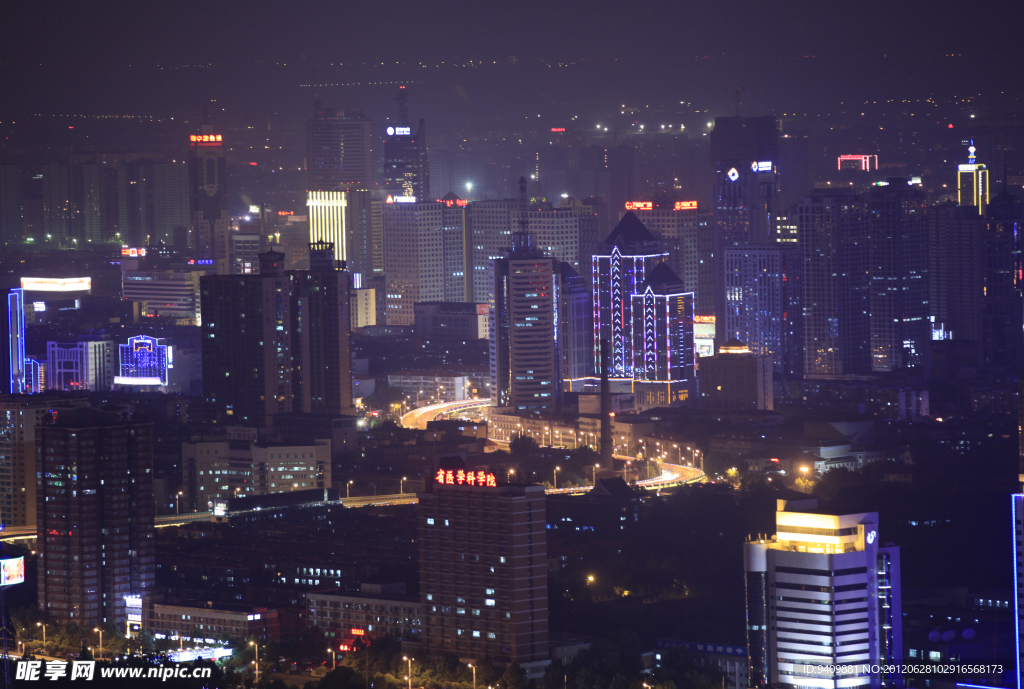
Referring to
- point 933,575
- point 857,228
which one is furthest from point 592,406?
point 933,575

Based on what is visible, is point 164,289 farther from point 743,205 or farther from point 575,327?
point 743,205

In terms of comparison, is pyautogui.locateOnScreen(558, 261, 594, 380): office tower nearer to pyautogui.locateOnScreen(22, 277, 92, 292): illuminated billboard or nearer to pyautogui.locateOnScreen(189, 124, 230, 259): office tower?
pyautogui.locateOnScreen(189, 124, 230, 259): office tower

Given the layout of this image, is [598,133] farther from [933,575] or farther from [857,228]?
[933,575]

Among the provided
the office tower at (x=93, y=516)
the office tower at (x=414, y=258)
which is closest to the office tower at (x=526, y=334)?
the office tower at (x=414, y=258)

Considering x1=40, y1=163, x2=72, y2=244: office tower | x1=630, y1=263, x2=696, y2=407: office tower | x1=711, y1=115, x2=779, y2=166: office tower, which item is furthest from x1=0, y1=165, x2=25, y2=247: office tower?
x1=711, y1=115, x2=779, y2=166: office tower

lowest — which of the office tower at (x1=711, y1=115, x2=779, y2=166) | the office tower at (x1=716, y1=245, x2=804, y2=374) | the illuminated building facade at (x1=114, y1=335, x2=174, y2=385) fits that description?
the illuminated building facade at (x1=114, y1=335, x2=174, y2=385)

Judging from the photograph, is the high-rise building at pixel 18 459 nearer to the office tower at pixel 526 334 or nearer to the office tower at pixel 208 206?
the office tower at pixel 526 334
